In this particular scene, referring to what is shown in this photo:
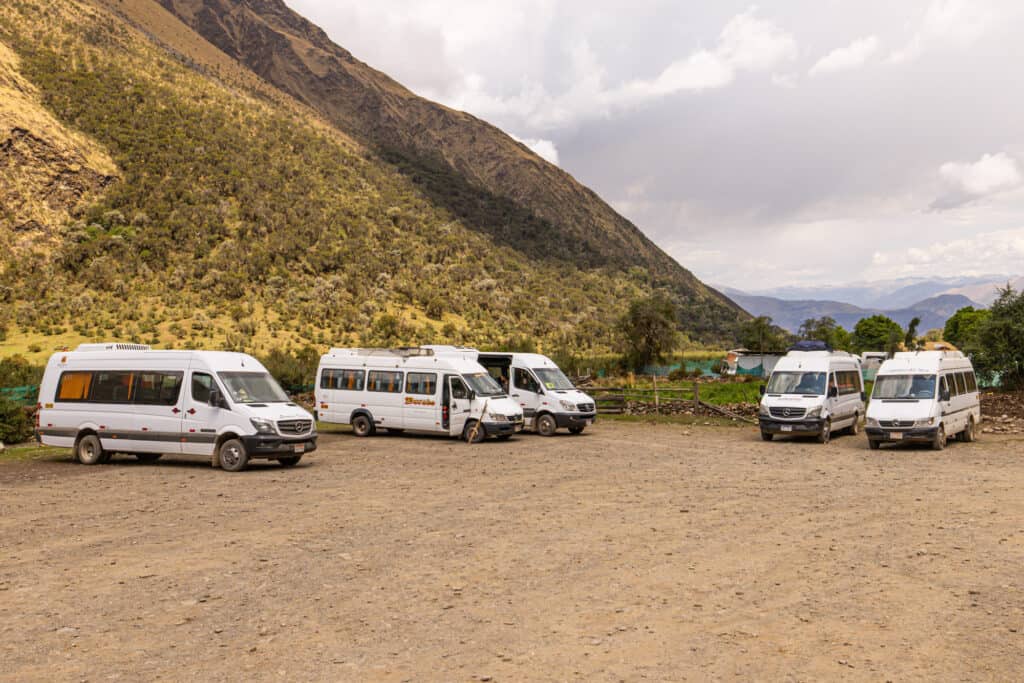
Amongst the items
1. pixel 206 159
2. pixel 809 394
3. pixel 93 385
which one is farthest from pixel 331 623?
pixel 206 159

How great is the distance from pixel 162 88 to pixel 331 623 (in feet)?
253

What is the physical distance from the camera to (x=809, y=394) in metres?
23.5

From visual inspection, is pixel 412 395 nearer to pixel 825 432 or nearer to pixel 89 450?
pixel 89 450

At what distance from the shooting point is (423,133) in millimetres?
133000

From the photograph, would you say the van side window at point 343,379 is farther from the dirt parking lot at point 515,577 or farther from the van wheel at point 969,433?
the van wheel at point 969,433

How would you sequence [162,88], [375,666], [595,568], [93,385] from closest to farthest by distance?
[375,666] < [595,568] < [93,385] < [162,88]

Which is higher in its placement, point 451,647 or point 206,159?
point 206,159

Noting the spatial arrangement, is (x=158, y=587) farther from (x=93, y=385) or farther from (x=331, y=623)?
(x=93, y=385)

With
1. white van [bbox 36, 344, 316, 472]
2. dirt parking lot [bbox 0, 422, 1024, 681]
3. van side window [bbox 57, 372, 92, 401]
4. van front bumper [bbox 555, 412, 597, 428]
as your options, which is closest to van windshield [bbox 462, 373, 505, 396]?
van front bumper [bbox 555, 412, 597, 428]

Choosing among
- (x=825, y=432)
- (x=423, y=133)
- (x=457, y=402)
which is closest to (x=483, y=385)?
(x=457, y=402)

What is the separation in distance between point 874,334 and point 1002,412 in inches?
5967

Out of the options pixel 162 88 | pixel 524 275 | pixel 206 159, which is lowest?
pixel 524 275

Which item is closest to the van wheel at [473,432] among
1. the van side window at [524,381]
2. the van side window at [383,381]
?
the van side window at [383,381]

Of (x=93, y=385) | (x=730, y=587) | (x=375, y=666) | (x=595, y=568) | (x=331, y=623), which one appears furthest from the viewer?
(x=93, y=385)
